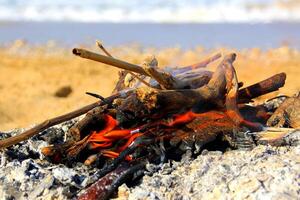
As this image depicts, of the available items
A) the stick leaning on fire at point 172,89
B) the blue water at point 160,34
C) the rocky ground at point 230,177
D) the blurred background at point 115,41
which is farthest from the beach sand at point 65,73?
the rocky ground at point 230,177

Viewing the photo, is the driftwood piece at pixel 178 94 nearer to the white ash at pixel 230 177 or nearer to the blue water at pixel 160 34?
the white ash at pixel 230 177

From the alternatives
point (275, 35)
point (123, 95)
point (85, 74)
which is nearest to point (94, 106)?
point (123, 95)

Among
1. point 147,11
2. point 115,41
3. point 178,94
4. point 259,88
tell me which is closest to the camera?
point 178,94

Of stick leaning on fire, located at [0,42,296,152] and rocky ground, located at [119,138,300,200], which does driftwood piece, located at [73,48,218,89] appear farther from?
rocky ground, located at [119,138,300,200]

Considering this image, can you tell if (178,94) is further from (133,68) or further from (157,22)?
(157,22)

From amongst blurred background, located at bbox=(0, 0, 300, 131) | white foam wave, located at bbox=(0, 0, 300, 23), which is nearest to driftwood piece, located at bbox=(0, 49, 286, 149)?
blurred background, located at bbox=(0, 0, 300, 131)

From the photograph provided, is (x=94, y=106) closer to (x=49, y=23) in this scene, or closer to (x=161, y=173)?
(x=161, y=173)

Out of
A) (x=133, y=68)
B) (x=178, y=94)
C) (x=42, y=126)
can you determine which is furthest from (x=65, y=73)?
(x=133, y=68)
